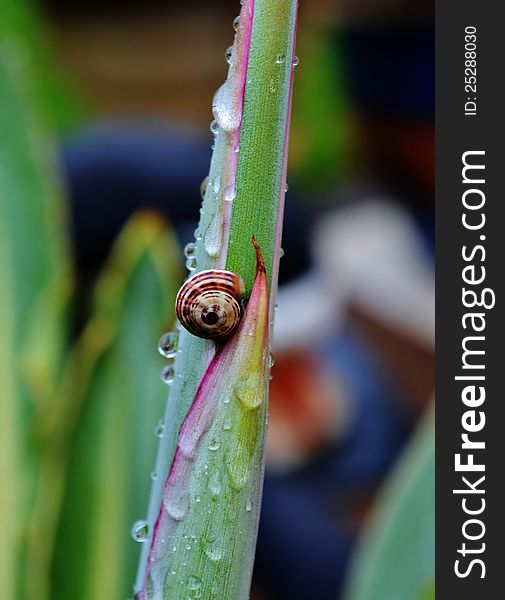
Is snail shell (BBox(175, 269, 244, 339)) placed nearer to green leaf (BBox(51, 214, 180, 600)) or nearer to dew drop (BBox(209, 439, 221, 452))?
dew drop (BBox(209, 439, 221, 452))

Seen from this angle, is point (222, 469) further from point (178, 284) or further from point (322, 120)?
point (322, 120)

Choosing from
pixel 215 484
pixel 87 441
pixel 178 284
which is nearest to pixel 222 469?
pixel 215 484

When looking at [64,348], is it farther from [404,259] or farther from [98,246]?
[404,259]

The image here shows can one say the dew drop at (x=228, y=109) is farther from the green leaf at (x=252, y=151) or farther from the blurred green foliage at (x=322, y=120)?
the blurred green foliage at (x=322, y=120)

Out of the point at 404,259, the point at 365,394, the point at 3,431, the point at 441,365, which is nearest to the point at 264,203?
the point at 441,365

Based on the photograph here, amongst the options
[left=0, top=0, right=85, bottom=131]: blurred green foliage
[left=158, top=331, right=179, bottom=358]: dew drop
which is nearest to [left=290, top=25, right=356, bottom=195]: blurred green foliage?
[left=0, top=0, right=85, bottom=131]: blurred green foliage
